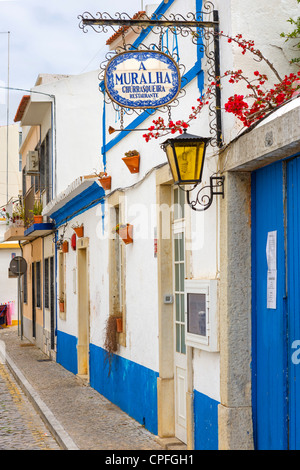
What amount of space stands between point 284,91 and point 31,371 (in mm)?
10585

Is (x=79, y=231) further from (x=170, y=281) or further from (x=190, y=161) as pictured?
(x=190, y=161)

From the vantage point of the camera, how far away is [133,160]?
29.5 ft

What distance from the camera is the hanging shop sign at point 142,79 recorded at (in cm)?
619

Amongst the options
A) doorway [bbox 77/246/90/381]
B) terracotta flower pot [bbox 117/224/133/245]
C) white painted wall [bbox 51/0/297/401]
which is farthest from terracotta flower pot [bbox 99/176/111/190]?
doorway [bbox 77/246/90/381]

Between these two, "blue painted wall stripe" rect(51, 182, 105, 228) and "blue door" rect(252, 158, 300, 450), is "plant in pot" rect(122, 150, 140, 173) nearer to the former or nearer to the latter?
"blue painted wall stripe" rect(51, 182, 105, 228)

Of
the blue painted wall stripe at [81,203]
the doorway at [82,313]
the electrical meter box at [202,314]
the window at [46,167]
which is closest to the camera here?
the electrical meter box at [202,314]

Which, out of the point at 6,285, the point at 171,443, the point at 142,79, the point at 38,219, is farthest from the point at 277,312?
the point at 6,285

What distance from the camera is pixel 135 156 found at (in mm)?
8953

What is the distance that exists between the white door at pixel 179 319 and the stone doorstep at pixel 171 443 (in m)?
0.05

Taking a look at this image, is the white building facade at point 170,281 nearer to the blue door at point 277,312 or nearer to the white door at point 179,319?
the white door at point 179,319

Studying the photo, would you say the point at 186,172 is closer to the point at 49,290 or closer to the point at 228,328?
the point at 228,328

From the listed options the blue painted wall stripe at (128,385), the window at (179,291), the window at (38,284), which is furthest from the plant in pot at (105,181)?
the window at (38,284)

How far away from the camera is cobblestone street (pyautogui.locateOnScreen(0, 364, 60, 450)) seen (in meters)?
8.27

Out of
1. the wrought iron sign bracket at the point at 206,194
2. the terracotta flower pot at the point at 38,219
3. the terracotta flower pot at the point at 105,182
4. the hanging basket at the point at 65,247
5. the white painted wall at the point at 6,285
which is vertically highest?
the terracotta flower pot at the point at 105,182
